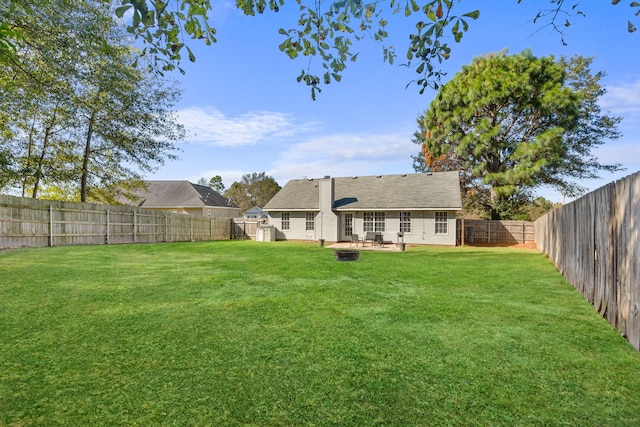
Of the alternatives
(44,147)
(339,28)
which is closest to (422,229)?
(339,28)

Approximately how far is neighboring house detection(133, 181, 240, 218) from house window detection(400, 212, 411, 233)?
2226 centimetres

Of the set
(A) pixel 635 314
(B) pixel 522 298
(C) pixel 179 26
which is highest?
(C) pixel 179 26

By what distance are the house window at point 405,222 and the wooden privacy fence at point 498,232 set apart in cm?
354

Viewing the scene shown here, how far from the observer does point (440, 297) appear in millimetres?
6270

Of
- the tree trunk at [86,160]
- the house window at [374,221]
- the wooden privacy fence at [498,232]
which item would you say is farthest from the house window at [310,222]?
the tree trunk at [86,160]

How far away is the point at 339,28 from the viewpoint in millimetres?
2572

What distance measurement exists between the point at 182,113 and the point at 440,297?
19.6 m

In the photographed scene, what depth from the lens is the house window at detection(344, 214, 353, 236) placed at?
2288 cm

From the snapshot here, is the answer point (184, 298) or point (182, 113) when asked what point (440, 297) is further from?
point (182, 113)

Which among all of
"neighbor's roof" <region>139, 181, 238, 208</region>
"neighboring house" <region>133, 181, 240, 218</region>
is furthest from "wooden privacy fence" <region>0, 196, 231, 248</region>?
"neighbor's roof" <region>139, 181, 238, 208</region>

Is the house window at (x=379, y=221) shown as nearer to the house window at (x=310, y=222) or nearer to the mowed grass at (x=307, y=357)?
the house window at (x=310, y=222)

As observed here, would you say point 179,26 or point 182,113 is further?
point 182,113

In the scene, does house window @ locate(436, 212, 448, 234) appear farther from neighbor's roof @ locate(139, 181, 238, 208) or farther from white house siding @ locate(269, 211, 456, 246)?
neighbor's roof @ locate(139, 181, 238, 208)

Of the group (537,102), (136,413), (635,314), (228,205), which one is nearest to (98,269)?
(136,413)
